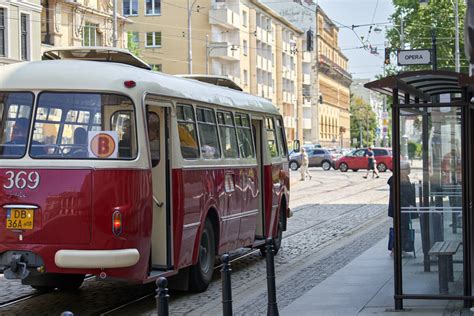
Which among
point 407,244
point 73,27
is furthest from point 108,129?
point 73,27

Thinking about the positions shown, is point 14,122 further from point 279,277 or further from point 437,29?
point 437,29

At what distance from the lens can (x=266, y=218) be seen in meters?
16.5

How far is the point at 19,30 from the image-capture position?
4659 cm

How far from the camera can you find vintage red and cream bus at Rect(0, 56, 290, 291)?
1032cm

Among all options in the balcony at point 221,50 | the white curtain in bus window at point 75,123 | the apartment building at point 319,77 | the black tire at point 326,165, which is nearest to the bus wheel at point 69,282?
the white curtain in bus window at point 75,123

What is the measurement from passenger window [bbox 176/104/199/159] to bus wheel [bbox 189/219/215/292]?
3.80 ft

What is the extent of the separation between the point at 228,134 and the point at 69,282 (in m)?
3.30

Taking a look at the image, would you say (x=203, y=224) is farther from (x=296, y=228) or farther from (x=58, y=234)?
(x=296, y=228)

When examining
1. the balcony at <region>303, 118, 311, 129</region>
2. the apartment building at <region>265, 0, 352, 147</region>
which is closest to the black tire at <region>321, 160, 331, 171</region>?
the apartment building at <region>265, 0, 352, 147</region>

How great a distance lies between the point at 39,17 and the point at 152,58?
28.9 meters

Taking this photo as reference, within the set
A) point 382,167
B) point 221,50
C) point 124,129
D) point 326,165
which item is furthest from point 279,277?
point 221,50

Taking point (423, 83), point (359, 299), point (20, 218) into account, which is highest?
point (423, 83)

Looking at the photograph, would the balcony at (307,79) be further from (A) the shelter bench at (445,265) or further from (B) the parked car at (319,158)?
(A) the shelter bench at (445,265)

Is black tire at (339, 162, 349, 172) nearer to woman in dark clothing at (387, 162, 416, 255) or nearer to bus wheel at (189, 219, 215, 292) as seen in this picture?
bus wheel at (189, 219, 215, 292)
